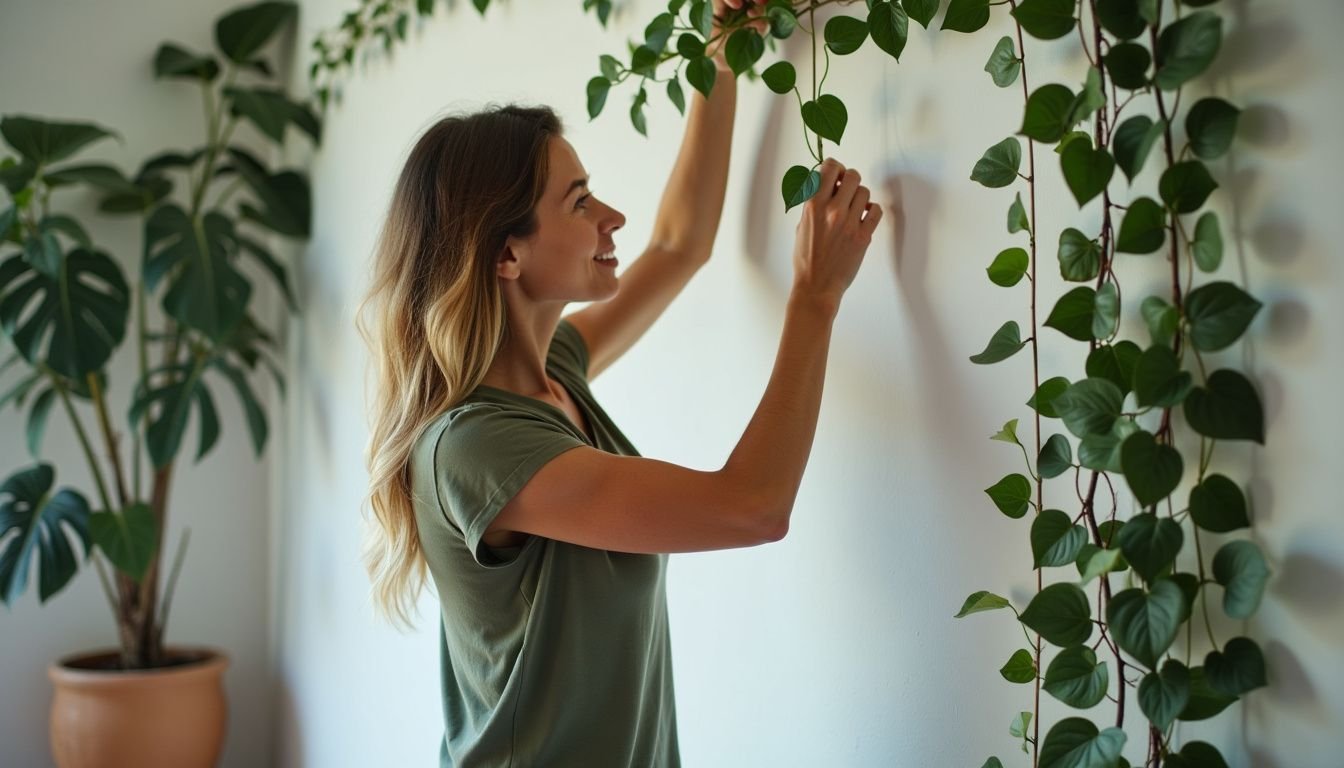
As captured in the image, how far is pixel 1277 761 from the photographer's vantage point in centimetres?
99

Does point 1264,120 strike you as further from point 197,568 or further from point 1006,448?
point 197,568

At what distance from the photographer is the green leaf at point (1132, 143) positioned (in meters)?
0.97

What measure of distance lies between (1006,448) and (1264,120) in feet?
1.36

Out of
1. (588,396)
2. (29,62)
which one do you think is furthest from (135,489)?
(588,396)

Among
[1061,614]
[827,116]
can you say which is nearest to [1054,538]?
[1061,614]

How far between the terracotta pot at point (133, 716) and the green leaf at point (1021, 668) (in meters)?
2.42

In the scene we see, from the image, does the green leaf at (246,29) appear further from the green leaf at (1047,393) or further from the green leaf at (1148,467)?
the green leaf at (1148,467)

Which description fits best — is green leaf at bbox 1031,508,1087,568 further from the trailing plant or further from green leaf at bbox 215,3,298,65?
green leaf at bbox 215,3,298,65

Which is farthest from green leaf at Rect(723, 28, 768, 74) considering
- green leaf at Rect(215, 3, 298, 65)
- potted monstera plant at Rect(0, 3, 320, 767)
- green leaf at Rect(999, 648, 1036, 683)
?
green leaf at Rect(215, 3, 298, 65)

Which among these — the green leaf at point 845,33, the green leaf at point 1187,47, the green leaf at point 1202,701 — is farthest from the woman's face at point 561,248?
the green leaf at point 1202,701

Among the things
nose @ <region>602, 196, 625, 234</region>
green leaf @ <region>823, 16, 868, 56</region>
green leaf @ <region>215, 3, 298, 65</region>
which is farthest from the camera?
green leaf @ <region>215, 3, 298, 65</region>

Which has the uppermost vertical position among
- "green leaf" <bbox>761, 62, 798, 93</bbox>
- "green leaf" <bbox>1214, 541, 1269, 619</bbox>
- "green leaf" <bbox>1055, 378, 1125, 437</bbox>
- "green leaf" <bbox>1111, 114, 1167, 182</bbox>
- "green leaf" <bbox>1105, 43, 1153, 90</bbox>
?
"green leaf" <bbox>761, 62, 798, 93</bbox>

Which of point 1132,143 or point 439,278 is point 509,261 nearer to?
point 439,278

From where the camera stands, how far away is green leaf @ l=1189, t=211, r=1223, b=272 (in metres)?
0.96
